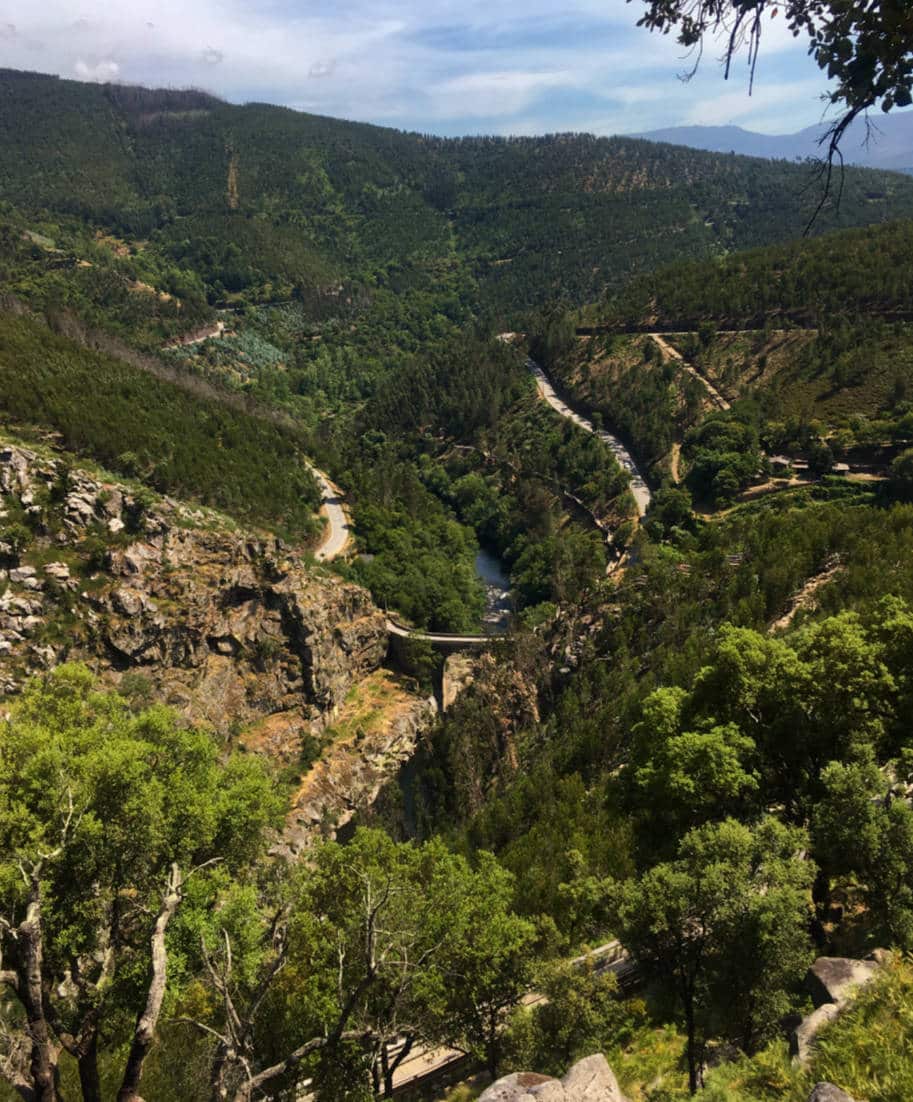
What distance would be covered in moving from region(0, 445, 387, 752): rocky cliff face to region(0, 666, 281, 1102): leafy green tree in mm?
35966

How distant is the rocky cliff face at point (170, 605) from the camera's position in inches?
1980

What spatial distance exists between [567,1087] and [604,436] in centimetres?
10603

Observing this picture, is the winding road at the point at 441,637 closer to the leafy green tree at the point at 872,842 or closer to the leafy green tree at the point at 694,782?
the leafy green tree at the point at 694,782

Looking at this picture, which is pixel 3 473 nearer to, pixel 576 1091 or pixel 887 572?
pixel 576 1091

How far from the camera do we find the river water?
8550 centimetres

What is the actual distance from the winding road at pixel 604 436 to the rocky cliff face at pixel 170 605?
47260mm

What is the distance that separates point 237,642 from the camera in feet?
202

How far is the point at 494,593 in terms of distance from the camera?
93.9 metres

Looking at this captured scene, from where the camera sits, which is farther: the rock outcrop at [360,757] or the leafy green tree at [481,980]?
the rock outcrop at [360,757]

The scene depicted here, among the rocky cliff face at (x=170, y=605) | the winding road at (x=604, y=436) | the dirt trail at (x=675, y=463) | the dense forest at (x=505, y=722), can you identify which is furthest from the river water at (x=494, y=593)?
the dirt trail at (x=675, y=463)

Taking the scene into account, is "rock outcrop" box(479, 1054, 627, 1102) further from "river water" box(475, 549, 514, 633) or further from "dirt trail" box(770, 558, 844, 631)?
"river water" box(475, 549, 514, 633)

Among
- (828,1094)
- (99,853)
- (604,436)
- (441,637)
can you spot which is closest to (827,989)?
(828,1094)

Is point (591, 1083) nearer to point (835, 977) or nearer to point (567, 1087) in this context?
point (567, 1087)

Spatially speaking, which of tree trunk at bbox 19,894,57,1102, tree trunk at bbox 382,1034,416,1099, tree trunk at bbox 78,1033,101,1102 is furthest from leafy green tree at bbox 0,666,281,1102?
tree trunk at bbox 382,1034,416,1099
